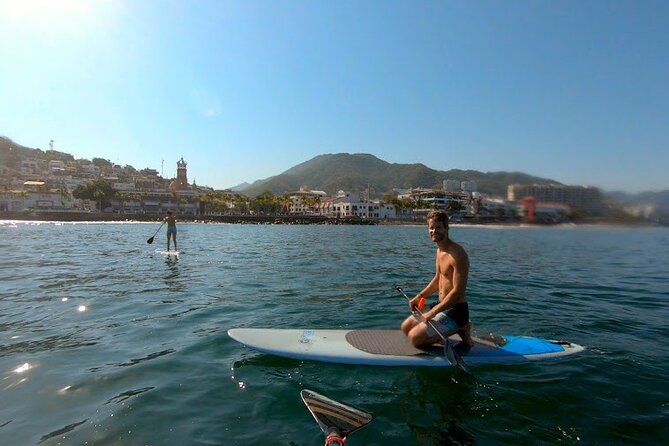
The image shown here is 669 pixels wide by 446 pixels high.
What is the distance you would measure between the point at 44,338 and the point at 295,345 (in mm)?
5192

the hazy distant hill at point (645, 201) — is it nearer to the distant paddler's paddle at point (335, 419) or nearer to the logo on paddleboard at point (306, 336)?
the logo on paddleboard at point (306, 336)

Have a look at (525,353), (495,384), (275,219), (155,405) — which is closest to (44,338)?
(155,405)

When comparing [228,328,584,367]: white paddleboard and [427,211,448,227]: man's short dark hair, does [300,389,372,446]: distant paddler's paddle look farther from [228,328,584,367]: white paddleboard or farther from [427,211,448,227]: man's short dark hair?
[427,211,448,227]: man's short dark hair

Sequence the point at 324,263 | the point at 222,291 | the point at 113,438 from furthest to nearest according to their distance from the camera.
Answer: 1. the point at 324,263
2. the point at 222,291
3. the point at 113,438

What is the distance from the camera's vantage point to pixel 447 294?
23.0ft

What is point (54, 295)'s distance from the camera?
12422mm

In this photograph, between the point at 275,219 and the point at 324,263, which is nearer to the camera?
the point at 324,263

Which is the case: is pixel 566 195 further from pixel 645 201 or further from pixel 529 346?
pixel 529 346

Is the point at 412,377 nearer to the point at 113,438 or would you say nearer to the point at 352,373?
the point at 352,373

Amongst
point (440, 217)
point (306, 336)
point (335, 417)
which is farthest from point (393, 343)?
point (335, 417)

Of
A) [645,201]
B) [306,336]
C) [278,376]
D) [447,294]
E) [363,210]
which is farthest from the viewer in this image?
[363,210]

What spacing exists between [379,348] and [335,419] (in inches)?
108

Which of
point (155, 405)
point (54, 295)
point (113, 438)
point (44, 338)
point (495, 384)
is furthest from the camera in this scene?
point (54, 295)

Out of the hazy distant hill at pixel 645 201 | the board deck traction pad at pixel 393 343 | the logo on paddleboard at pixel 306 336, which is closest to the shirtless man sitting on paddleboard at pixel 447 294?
the board deck traction pad at pixel 393 343
